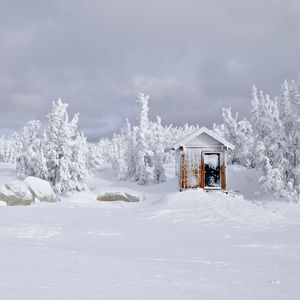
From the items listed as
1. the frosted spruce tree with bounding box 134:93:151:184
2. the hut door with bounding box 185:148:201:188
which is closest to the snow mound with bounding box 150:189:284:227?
the hut door with bounding box 185:148:201:188

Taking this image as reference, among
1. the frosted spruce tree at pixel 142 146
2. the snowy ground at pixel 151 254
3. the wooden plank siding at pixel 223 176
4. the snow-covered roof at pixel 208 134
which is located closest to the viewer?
the snowy ground at pixel 151 254

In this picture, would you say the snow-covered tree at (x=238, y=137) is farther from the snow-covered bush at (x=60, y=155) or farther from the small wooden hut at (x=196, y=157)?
the snow-covered bush at (x=60, y=155)

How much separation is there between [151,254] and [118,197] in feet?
66.8

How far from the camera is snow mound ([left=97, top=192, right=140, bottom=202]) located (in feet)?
95.4

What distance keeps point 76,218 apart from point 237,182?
16.6 m

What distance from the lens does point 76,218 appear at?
16.5 metres

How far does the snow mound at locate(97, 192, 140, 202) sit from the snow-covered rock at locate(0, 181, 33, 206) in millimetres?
7403

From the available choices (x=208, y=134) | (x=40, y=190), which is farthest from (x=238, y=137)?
(x=40, y=190)

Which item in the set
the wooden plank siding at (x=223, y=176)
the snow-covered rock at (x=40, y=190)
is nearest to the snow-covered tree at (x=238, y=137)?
the wooden plank siding at (x=223, y=176)

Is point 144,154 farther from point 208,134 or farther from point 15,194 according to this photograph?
point 15,194

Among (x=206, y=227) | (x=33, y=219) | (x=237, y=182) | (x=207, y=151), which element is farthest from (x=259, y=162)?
(x=33, y=219)

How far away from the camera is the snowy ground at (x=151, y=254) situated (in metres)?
5.58

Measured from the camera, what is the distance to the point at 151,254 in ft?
29.7

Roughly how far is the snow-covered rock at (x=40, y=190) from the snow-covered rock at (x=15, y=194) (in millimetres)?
1343
